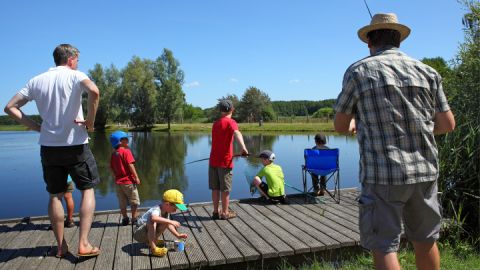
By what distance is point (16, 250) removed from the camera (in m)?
3.66

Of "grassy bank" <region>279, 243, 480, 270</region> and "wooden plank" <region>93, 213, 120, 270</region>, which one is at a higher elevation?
"wooden plank" <region>93, 213, 120, 270</region>

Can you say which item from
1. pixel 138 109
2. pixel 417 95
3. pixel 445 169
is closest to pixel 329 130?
pixel 138 109

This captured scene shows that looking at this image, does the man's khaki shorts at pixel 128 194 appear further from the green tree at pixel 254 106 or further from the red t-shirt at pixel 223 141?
the green tree at pixel 254 106

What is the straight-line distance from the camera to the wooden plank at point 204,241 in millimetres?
3393

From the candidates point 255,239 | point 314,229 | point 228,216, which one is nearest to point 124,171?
point 228,216

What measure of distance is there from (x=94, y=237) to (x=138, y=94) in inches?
1726

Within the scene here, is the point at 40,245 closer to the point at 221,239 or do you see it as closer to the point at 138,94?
the point at 221,239

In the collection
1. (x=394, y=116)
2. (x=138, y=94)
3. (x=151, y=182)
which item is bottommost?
(x=151, y=182)

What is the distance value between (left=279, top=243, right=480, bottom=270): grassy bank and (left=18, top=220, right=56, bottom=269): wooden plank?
2.29 meters

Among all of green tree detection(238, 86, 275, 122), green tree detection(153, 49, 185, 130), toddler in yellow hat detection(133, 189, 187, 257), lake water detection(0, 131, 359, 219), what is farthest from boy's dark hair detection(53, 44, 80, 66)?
green tree detection(238, 86, 275, 122)

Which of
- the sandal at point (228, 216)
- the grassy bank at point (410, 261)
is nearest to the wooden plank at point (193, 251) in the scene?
the sandal at point (228, 216)

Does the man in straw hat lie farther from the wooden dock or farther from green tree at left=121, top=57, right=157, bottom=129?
green tree at left=121, top=57, right=157, bottom=129

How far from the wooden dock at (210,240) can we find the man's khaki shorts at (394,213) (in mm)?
1754

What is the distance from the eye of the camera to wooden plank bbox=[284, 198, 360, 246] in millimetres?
3842
